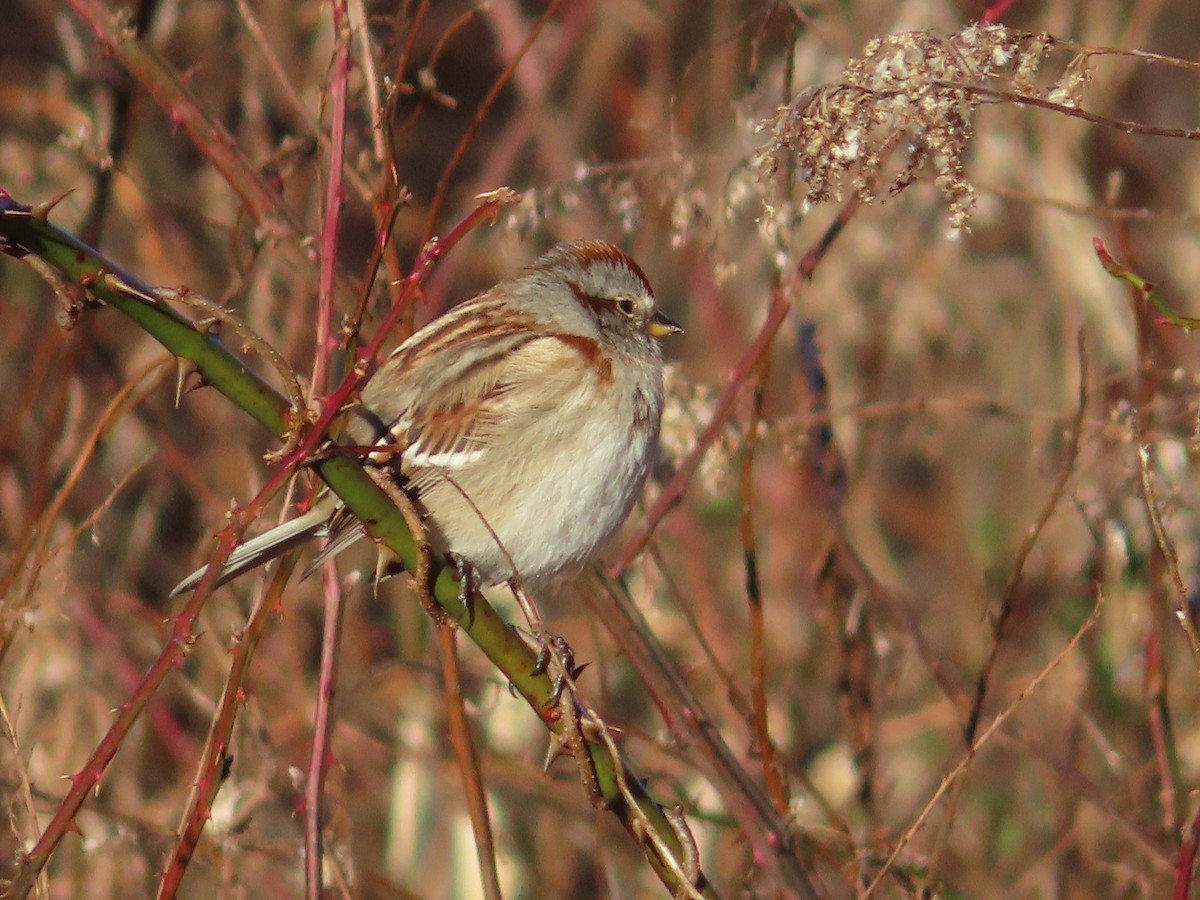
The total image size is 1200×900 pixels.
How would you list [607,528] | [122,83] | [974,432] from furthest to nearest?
[974,432], [122,83], [607,528]

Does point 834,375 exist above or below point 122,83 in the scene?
below

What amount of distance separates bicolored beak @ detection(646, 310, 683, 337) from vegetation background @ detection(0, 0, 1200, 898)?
0.17 metres

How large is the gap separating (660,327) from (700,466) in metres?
0.32

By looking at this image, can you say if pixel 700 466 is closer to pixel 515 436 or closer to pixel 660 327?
pixel 660 327

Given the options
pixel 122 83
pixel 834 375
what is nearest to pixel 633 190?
pixel 122 83

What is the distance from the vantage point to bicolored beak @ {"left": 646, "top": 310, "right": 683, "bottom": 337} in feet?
10.5

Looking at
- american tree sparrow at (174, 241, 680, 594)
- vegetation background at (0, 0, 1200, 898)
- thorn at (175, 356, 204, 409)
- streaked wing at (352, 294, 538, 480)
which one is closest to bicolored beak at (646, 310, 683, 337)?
vegetation background at (0, 0, 1200, 898)

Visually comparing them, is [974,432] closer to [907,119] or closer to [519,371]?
[519,371]

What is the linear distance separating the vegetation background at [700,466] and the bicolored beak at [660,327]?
0.55 feet

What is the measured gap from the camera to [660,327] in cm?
321

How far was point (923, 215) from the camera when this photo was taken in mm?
5035

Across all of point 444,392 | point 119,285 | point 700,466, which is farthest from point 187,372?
point 700,466

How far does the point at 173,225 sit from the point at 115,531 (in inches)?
42.0

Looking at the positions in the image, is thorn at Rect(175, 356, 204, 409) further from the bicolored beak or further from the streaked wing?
the bicolored beak
